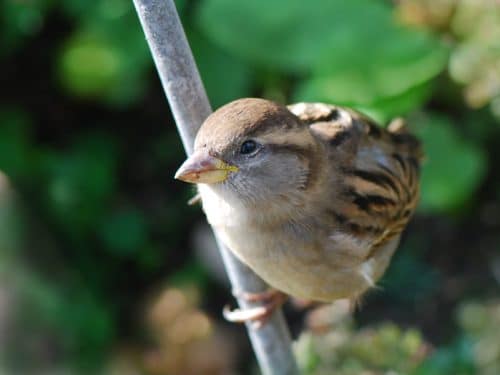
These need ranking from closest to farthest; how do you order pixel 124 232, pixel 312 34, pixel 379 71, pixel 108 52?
1. pixel 379 71
2. pixel 312 34
3. pixel 108 52
4. pixel 124 232

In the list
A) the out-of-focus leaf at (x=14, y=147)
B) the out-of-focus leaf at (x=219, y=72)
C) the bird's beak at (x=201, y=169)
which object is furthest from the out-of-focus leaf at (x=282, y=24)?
the bird's beak at (x=201, y=169)

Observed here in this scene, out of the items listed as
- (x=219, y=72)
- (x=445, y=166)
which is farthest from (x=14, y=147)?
(x=445, y=166)

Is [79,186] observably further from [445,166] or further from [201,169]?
[201,169]

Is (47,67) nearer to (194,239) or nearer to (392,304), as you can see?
(194,239)

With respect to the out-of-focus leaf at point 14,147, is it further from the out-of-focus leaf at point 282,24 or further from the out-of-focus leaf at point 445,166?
the out-of-focus leaf at point 445,166

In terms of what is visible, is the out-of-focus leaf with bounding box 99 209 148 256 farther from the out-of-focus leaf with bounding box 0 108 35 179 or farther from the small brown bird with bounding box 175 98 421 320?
the small brown bird with bounding box 175 98 421 320

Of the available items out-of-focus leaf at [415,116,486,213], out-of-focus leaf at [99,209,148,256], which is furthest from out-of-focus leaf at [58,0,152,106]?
out-of-focus leaf at [415,116,486,213]

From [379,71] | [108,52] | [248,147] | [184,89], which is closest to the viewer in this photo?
[184,89]
